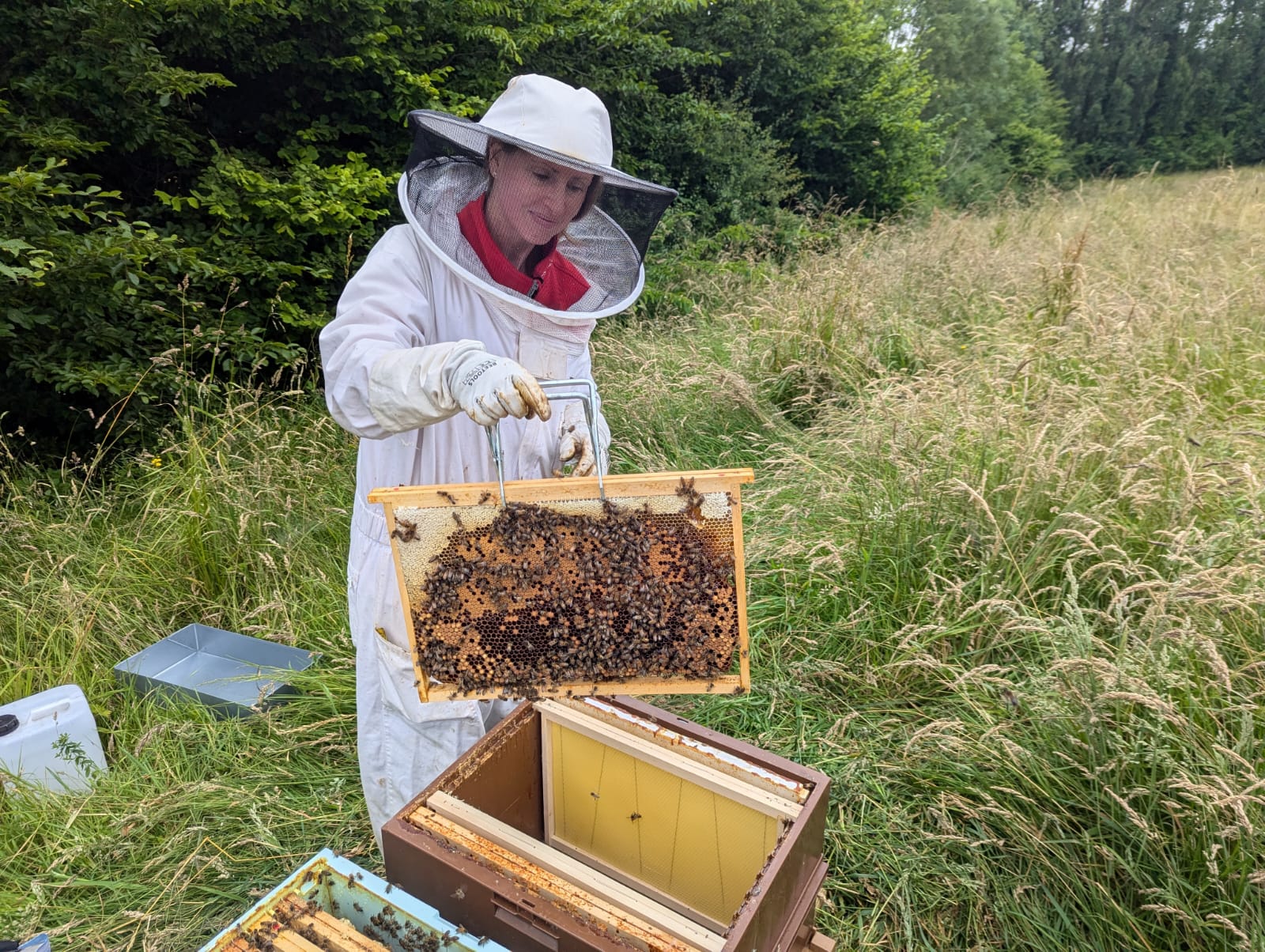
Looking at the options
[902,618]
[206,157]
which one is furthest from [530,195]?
[206,157]

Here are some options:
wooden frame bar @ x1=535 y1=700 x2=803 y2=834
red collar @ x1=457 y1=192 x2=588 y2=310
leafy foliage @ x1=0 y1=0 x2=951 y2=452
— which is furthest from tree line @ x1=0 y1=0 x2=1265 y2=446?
wooden frame bar @ x1=535 y1=700 x2=803 y2=834

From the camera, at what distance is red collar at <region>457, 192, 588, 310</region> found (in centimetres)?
185

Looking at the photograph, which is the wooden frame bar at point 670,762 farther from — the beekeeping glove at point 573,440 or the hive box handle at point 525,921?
the beekeeping glove at point 573,440

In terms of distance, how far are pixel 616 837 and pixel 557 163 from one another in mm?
1711

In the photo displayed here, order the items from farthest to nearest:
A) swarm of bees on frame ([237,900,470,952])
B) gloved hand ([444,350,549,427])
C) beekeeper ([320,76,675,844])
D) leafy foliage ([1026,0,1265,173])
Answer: leafy foliage ([1026,0,1265,173]), beekeeper ([320,76,675,844]), gloved hand ([444,350,549,427]), swarm of bees on frame ([237,900,470,952])

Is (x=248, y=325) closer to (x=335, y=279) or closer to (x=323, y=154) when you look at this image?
(x=335, y=279)

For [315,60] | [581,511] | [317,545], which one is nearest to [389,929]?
[581,511]

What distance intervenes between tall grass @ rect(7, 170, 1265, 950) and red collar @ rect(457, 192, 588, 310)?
1.43 m

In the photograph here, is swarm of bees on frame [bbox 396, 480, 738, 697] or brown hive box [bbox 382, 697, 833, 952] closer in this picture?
brown hive box [bbox 382, 697, 833, 952]

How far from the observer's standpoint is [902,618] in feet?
9.35

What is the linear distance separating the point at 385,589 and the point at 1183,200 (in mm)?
10141

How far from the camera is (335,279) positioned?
5410 millimetres

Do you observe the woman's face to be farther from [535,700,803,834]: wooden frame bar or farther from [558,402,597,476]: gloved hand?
[535,700,803,834]: wooden frame bar

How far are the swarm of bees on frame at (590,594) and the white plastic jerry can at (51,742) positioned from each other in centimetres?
202
